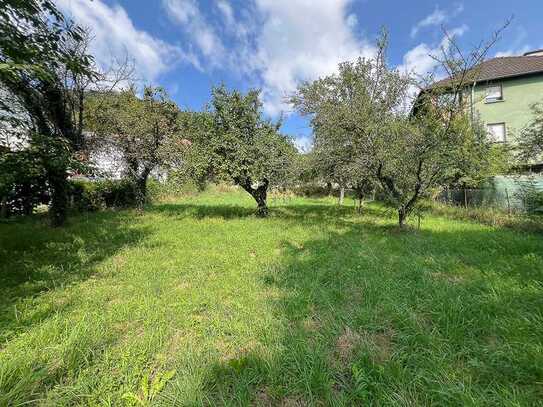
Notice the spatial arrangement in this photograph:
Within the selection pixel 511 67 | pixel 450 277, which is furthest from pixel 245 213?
pixel 511 67

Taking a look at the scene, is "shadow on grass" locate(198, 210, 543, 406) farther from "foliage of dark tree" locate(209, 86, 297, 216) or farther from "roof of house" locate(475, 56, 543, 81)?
"roof of house" locate(475, 56, 543, 81)

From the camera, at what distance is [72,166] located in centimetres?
467

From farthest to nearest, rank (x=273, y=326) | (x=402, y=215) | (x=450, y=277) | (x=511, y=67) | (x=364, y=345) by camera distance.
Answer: (x=511, y=67), (x=402, y=215), (x=450, y=277), (x=273, y=326), (x=364, y=345)

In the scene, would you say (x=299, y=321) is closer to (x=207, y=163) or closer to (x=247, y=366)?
(x=247, y=366)

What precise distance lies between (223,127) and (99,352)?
8.47 metres

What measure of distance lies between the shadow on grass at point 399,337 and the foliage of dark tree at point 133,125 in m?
8.56

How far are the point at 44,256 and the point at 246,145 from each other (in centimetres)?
653

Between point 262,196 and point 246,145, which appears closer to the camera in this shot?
point 246,145

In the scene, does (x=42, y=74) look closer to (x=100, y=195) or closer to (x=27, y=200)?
(x=27, y=200)

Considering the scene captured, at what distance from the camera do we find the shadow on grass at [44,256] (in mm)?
3084

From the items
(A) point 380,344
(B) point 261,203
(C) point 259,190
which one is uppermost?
(C) point 259,190

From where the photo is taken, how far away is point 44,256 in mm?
4977

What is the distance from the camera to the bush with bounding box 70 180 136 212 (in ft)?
37.2

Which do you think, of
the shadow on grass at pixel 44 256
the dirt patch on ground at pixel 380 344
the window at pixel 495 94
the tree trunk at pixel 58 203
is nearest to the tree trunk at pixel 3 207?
the shadow on grass at pixel 44 256
